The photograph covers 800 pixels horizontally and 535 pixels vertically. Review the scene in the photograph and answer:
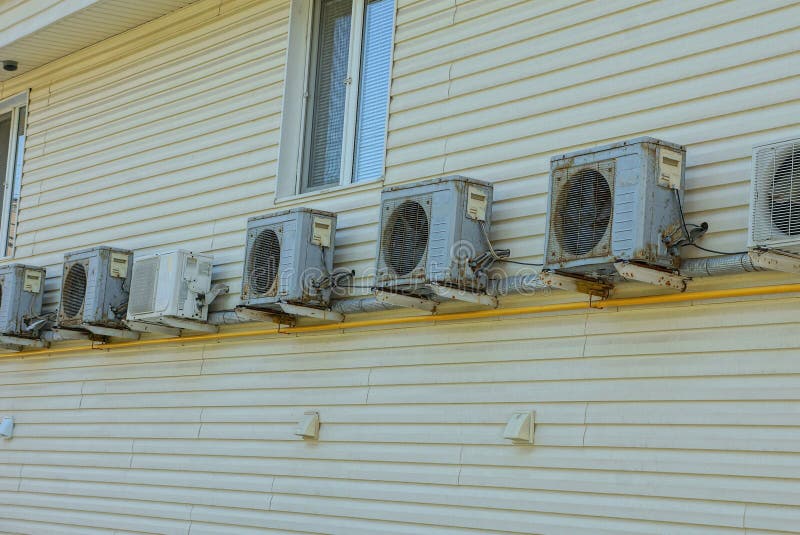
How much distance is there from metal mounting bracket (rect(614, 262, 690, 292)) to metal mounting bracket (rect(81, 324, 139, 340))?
442cm

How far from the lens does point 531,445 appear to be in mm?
5789

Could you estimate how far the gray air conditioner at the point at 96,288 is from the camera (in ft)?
27.7

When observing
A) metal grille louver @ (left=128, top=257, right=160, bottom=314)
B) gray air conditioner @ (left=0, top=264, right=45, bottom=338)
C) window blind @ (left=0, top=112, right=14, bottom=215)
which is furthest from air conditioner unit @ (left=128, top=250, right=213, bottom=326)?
window blind @ (left=0, top=112, right=14, bottom=215)

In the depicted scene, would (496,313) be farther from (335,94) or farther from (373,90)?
(335,94)

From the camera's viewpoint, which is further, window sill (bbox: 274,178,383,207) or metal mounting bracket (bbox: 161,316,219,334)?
metal mounting bracket (bbox: 161,316,219,334)

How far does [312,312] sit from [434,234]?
1.16 m

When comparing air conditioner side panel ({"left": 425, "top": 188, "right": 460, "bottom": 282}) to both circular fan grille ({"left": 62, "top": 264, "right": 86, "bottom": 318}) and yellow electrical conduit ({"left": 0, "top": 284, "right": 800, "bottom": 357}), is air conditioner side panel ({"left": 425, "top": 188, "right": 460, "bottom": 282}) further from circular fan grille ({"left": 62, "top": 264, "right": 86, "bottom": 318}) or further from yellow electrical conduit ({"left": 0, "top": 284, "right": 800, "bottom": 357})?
circular fan grille ({"left": 62, "top": 264, "right": 86, "bottom": 318})

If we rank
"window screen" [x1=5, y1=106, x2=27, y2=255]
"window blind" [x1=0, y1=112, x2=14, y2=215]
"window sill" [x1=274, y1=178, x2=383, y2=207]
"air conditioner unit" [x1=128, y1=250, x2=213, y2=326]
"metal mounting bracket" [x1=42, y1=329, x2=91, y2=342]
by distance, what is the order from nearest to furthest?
"window sill" [x1=274, y1=178, x2=383, y2=207]
"air conditioner unit" [x1=128, y1=250, x2=213, y2=326]
"metal mounting bracket" [x1=42, y1=329, x2=91, y2=342]
"window screen" [x1=5, y1=106, x2=27, y2=255]
"window blind" [x1=0, y1=112, x2=14, y2=215]

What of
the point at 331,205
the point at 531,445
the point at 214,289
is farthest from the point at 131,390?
the point at 531,445

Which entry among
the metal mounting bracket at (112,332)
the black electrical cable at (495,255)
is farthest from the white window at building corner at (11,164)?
the black electrical cable at (495,255)

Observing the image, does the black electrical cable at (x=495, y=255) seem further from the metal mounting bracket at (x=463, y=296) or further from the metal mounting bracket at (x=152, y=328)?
the metal mounting bracket at (x=152, y=328)

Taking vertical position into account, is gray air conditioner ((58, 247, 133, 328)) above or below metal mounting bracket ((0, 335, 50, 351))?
above

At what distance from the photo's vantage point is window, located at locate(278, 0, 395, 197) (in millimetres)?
7484

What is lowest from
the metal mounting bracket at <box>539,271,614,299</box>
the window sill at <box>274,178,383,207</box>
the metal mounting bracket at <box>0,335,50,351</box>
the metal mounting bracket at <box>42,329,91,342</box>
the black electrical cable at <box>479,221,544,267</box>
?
the metal mounting bracket at <box>0,335,50,351</box>
